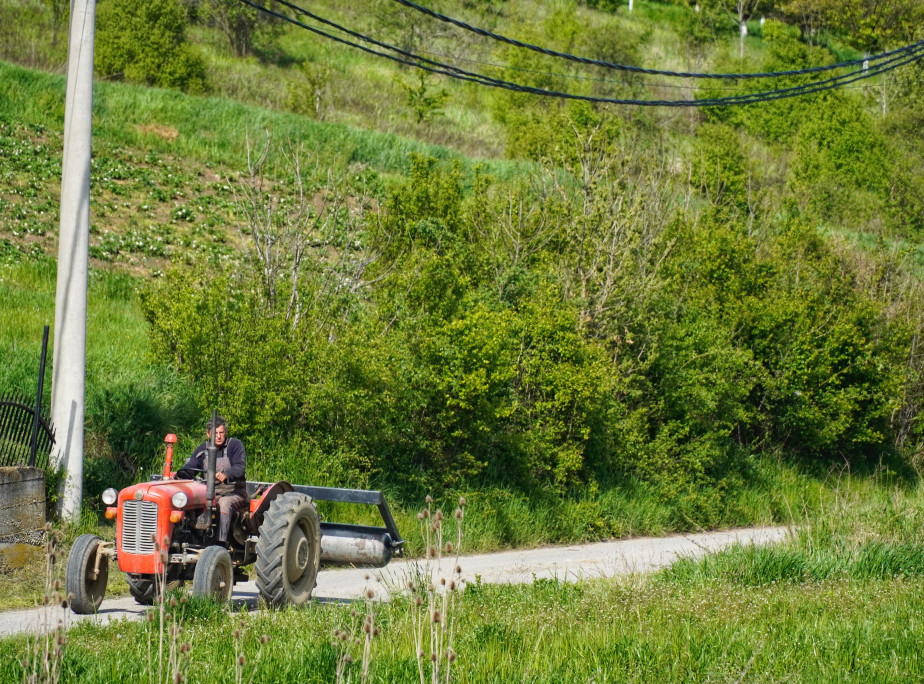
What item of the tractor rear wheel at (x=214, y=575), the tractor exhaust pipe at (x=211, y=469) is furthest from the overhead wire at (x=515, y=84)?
the tractor rear wheel at (x=214, y=575)

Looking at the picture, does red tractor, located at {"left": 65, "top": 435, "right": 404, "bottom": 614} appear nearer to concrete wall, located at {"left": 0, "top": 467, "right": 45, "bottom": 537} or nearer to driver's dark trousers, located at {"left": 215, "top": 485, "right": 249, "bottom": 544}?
driver's dark trousers, located at {"left": 215, "top": 485, "right": 249, "bottom": 544}

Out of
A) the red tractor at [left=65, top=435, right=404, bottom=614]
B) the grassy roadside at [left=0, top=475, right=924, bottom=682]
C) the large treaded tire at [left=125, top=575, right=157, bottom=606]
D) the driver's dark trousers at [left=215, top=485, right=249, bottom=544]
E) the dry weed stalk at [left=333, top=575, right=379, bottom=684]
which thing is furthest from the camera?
the driver's dark trousers at [left=215, top=485, right=249, bottom=544]

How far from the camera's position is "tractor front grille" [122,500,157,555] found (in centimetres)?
960

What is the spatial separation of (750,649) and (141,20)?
49409mm

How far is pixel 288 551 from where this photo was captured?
33.0ft

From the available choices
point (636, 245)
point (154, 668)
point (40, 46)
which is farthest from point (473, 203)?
point (40, 46)

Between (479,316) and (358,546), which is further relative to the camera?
(479,316)

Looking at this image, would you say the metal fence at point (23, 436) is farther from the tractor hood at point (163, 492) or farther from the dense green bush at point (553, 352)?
the dense green bush at point (553, 352)

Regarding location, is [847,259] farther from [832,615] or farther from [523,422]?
[832,615]

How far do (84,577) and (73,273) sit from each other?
4.79 m

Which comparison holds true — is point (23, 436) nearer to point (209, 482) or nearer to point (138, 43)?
point (209, 482)

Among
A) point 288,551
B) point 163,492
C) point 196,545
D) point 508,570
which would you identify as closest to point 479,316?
point 508,570

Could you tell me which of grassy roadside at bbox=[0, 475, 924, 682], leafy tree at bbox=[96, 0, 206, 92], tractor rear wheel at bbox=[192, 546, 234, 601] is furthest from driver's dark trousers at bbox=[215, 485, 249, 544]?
leafy tree at bbox=[96, 0, 206, 92]

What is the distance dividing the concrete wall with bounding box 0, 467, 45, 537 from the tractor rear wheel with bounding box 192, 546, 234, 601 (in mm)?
3612
